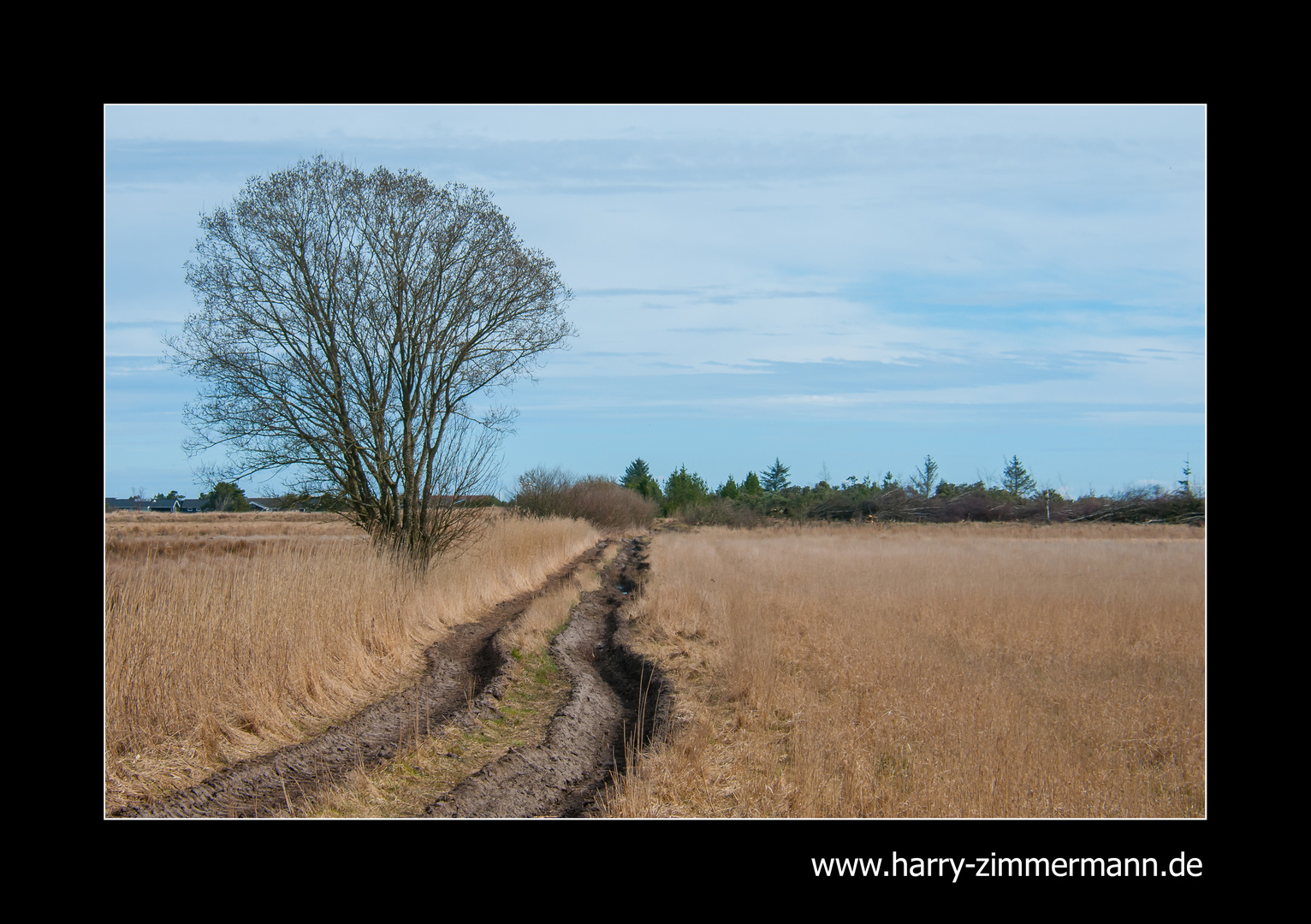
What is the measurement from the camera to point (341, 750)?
241 inches

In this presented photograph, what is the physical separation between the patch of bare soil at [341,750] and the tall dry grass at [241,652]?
0.32 meters

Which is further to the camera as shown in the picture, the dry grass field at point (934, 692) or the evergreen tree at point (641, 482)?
the evergreen tree at point (641, 482)

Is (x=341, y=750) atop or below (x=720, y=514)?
atop

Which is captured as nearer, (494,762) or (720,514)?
(494,762)

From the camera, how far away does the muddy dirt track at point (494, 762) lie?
4934 millimetres

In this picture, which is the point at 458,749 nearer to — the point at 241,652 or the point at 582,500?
the point at 241,652

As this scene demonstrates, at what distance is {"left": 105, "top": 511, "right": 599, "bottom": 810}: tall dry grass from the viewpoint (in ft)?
19.0

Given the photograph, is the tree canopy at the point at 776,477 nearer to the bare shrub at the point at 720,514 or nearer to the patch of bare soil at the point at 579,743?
the bare shrub at the point at 720,514

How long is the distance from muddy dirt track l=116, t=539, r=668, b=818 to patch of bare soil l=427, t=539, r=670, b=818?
0.04ft

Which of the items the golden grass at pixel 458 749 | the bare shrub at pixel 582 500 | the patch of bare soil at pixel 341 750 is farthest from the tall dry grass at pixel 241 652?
the bare shrub at pixel 582 500

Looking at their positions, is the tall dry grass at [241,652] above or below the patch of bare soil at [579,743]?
above

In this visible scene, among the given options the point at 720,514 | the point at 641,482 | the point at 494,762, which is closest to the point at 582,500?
the point at 720,514

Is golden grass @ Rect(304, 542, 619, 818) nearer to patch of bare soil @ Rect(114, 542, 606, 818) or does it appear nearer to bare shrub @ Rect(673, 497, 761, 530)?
patch of bare soil @ Rect(114, 542, 606, 818)

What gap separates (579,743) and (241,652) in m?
3.30
